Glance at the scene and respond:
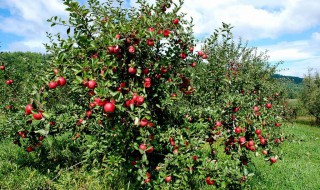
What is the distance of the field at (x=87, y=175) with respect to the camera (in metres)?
4.93

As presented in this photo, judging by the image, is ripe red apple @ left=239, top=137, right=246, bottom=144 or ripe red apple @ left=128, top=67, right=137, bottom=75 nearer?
ripe red apple @ left=128, top=67, right=137, bottom=75

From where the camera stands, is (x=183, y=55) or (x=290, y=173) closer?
(x=183, y=55)

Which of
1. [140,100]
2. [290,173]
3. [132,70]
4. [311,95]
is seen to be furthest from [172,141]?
[311,95]

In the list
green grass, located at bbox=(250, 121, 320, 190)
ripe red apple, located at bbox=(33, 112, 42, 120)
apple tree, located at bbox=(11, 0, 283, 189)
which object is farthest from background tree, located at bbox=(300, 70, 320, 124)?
ripe red apple, located at bbox=(33, 112, 42, 120)

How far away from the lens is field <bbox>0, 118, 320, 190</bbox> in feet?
16.2

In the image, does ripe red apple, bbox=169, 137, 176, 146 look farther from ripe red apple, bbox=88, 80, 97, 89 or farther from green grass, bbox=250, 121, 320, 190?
green grass, bbox=250, 121, 320, 190

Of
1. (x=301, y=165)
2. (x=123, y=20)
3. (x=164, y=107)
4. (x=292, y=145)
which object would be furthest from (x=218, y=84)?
(x=292, y=145)

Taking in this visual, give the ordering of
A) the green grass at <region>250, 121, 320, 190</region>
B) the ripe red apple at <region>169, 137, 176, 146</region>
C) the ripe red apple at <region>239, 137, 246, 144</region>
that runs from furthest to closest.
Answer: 1. the green grass at <region>250, 121, 320, 190</region>
2. the ripe red apple at <region>239, 137, 246, 144</region>
3. the ripe red apple at <region>169, 137, 176, 146</region>

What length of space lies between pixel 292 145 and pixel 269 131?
24.5ft

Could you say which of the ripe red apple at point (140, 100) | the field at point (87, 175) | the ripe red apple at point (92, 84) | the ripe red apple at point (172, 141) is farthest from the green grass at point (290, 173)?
the ripe red apple at point (92, 84)

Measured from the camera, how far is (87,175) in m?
5.23

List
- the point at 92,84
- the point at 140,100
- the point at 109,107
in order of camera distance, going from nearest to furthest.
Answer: the point at 109,107 → the point at 92,84 → the point at 140,100

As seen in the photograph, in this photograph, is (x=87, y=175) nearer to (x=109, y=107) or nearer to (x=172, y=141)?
(x=172, y=141)

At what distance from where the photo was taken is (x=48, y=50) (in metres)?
5.07
